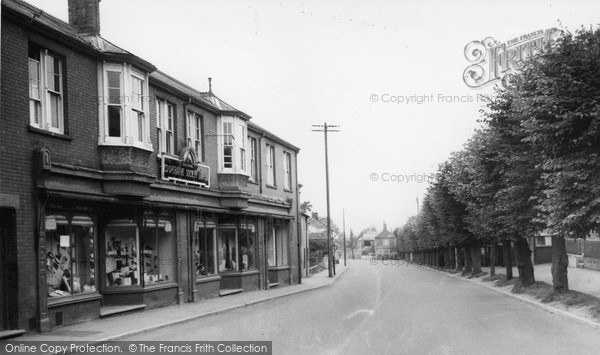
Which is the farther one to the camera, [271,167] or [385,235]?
[385,235]

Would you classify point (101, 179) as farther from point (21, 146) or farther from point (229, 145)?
point (229, 145)

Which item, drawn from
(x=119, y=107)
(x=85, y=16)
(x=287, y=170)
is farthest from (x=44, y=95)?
(x=287, y=170)

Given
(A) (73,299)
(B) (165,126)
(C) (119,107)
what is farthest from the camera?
(B) (165,126)

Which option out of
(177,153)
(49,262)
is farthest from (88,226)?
(177,153)

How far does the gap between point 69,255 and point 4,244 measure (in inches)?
100

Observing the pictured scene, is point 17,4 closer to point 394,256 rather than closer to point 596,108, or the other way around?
point 596,108

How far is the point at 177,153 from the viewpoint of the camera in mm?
21219

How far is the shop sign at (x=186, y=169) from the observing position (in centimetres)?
1984

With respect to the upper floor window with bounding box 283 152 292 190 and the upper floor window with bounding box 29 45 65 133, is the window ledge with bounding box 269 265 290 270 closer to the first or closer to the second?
the upper floor window with bounding box 283 152 292 190

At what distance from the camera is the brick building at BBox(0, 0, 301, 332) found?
43.7 feet

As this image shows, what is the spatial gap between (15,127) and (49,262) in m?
3.38

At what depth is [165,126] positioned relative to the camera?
2053cm

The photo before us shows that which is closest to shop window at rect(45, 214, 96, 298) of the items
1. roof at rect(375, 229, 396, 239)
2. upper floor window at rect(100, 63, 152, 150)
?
upper floor window at rect(100, 63, 152, 150)

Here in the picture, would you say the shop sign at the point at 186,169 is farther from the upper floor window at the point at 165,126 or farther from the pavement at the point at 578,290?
the pavement at the point at 578,290
